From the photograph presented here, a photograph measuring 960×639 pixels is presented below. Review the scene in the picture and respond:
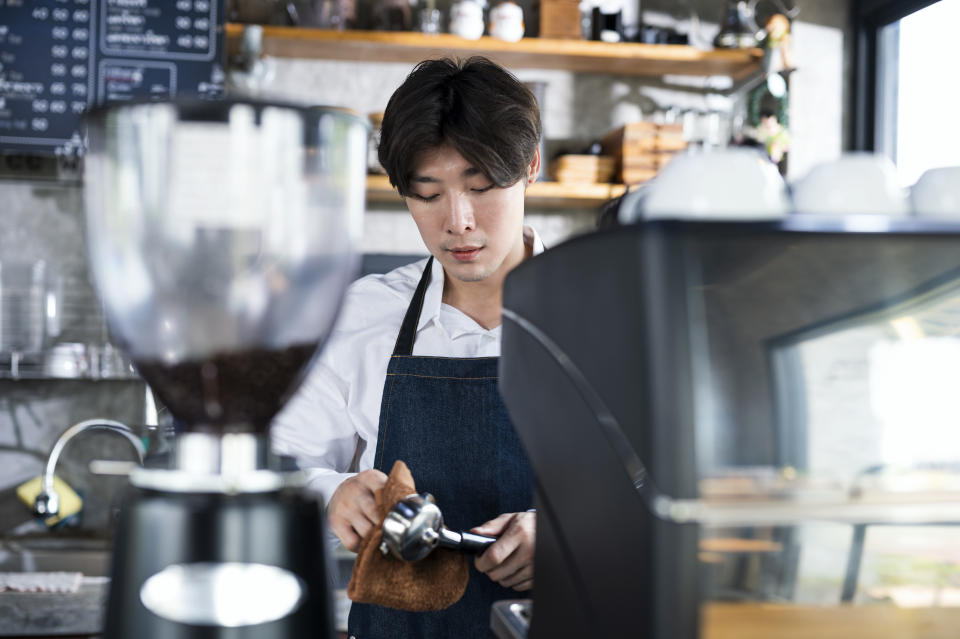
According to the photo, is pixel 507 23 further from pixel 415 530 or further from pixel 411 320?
pixel 415 530

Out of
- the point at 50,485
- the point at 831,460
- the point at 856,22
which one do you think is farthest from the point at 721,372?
the point at 856,22

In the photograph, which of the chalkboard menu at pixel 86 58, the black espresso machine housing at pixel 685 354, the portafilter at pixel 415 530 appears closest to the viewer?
the black espresso machine housing at pixel 685 354

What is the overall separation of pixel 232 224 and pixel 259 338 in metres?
0.07

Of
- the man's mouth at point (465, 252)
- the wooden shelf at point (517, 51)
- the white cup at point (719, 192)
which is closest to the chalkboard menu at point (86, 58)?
the wooden shelf at point (517, 51)

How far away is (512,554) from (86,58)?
91.4 inches

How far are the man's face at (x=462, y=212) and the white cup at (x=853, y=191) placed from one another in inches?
33.2

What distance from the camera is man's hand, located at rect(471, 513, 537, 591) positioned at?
91 cm

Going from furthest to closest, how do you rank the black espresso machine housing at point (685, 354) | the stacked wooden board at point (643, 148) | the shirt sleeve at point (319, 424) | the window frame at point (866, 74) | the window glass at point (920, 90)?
the window frame at point (866, 74), the stacked wooden board at point (643, 148), the window glass at point (920, 90), the shirt sleeve at point (319, 424), the black espresso machine housing at point (685, 354)

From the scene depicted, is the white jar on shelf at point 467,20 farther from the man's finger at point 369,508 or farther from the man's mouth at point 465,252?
the man's finger at point 369,508

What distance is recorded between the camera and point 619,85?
9.95 feet

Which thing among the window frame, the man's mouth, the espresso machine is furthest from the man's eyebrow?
the window frame

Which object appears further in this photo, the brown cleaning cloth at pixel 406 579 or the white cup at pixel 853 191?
the brown cleaning cloth at pixel 406 579

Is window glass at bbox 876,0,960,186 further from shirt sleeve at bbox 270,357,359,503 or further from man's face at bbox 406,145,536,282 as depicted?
shirt sleeve at bbox 270,357,359,503

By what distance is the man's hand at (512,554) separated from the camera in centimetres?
91
